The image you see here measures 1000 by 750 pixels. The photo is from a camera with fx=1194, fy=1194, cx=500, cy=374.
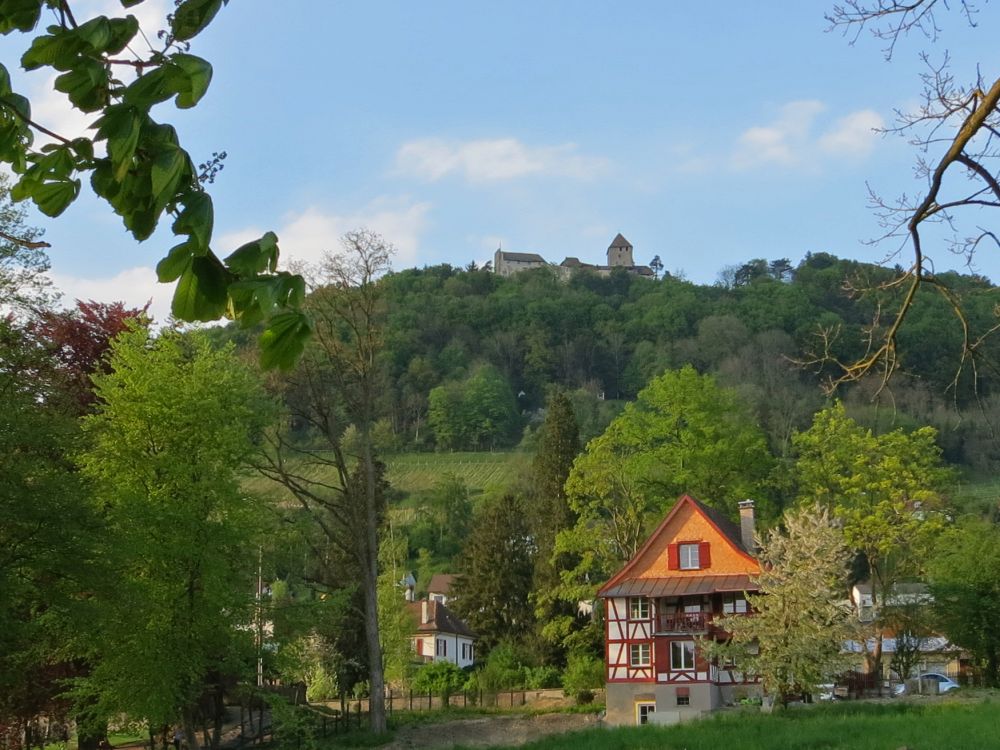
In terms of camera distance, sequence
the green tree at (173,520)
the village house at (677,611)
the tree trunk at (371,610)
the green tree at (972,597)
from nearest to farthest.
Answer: the green tree at (173,520)
the tree trunk at (371,610)
the green tree at (972,597)
the village house at (677,611)

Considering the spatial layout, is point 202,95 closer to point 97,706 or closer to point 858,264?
point 858,264

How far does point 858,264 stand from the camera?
783cm

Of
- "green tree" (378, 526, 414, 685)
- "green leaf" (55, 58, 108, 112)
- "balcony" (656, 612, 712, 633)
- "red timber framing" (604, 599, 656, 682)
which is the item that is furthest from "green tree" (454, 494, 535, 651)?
"green leaf" (55, 58, 108, 112)

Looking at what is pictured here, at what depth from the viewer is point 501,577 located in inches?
2356

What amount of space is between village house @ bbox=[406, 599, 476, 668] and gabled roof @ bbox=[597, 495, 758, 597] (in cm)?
2841

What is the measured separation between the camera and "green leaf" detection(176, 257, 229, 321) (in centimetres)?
304

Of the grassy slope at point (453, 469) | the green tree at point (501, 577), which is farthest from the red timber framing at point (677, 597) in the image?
the grassy slope at point (453, 469)

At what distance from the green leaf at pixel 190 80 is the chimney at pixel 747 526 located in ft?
135

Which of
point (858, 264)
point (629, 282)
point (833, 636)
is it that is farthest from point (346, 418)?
point (629, 282)

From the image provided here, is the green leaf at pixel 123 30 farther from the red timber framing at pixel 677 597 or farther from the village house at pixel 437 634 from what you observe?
the village house at pixel 437 634

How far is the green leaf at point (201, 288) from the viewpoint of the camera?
304cm

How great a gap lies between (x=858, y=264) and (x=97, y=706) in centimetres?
2223

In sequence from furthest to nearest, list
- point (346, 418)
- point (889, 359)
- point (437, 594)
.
→ point (437, 594)
point (346, 418)
point (889, 359)

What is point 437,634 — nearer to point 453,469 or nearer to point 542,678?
point 542,678
